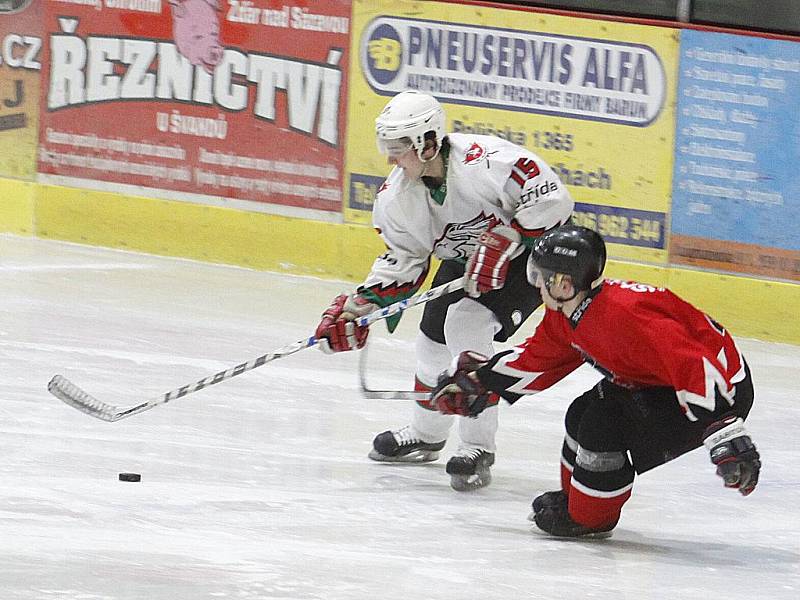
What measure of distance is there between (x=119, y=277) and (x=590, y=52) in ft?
7.13

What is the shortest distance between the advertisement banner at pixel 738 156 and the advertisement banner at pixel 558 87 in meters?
0.09

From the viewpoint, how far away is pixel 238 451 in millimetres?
4316

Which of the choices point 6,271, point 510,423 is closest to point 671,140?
point 510,423

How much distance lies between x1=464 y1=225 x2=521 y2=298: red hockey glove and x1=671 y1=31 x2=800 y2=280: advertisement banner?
2.28 m

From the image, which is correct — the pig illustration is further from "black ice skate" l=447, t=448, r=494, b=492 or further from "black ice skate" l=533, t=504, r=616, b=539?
"black ice skate" l=533, t=504, r=616, b=539

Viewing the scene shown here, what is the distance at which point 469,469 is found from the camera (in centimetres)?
405

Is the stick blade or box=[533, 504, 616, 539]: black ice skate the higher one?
box=[533, 504, 616, 539]: black ice skate

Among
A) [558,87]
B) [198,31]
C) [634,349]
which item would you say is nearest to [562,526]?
[634,349]

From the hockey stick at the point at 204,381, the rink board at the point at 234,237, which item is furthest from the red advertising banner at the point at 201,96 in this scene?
the hockey stick at the point at 204,381

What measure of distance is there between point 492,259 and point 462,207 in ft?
0.70

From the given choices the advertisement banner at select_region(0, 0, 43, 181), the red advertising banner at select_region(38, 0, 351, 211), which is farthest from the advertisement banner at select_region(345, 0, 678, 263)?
the advertisement banner at select_region(0, 0, 43, 181)

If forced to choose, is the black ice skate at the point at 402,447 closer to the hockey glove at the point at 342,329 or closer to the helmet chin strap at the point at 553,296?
the hockey glove at the point at 342,329

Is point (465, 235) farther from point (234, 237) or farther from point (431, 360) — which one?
point (234, 237)

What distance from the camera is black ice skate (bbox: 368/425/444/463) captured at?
433cm
